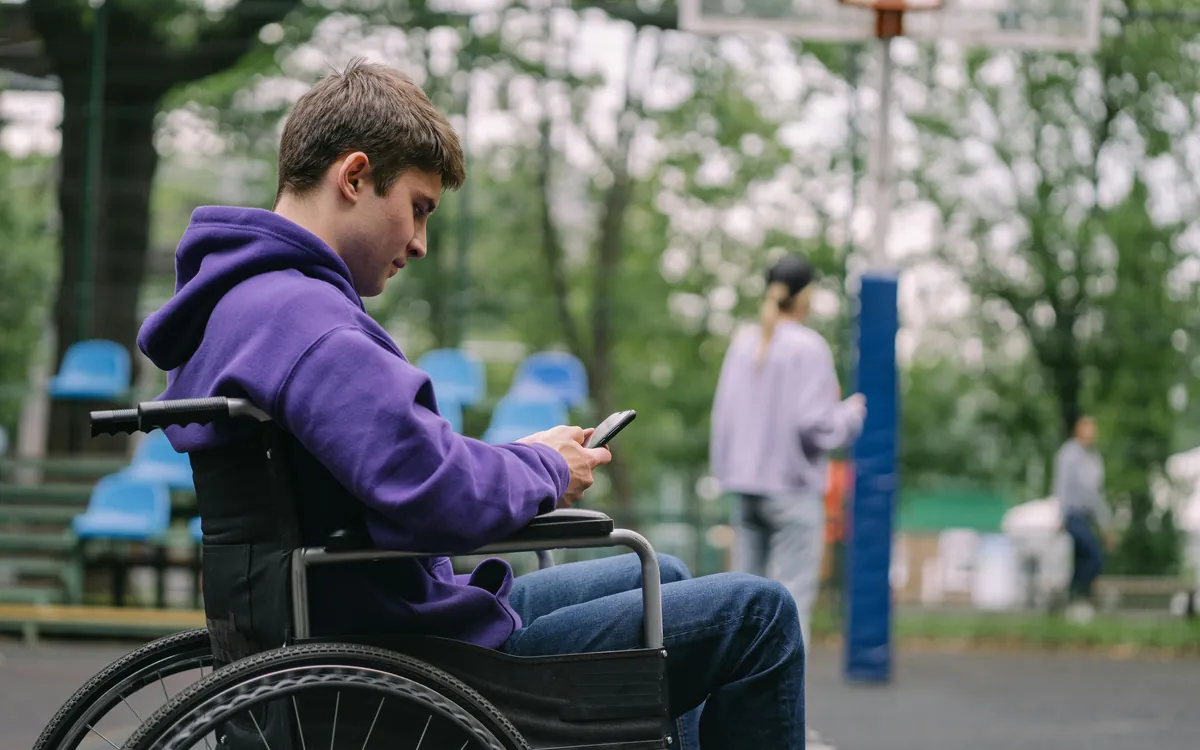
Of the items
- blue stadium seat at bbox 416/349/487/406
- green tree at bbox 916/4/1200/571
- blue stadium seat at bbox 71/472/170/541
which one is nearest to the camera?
blue stadium seat at bbox 71/472/170/541

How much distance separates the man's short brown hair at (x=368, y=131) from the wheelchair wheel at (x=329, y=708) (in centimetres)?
74

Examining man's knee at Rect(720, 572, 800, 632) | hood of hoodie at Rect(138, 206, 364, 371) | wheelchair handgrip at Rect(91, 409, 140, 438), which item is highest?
hood of hoodie at Rect(138, 206, 364, 371)

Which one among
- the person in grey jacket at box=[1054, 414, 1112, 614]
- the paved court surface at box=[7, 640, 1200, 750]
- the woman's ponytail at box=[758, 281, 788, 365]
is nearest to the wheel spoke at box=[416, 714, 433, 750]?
the paved court surface at box=[7, 640, 1200, 750]

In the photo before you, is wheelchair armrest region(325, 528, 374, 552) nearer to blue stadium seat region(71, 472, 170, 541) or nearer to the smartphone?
the smartphone

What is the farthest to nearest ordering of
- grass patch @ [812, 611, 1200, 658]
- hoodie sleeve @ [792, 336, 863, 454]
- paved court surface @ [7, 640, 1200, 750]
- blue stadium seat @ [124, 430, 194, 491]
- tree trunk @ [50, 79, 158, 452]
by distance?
tree trunk @ [50, 79, 158, 452]
grass patch @ [812, 611, 1200, 658]
blue stadium seat @ [124, 430, 194, 491]
hoodie sleeve @ [792, 336, 863, 454]
paved court surface @ [7, 640, 1200, 750]

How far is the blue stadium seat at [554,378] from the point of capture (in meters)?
9.70

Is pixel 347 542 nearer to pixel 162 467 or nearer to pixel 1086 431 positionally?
pixel 162 467

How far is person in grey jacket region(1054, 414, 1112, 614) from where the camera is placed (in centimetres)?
1193

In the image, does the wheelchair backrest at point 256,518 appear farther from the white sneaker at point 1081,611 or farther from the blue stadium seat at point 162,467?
the white sneaker at point 1081,611

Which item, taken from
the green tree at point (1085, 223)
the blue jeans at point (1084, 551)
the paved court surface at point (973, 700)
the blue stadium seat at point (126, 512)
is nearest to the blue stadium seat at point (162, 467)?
the blue stadium seat at point (126, 512)

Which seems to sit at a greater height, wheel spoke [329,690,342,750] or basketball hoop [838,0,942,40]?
basketball hoop [838,0,942,40]

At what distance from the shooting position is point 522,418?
8930mm

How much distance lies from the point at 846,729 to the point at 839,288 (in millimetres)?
4122

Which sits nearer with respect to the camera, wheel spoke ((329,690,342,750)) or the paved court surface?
wheel spoke ((329,690,342,750))
